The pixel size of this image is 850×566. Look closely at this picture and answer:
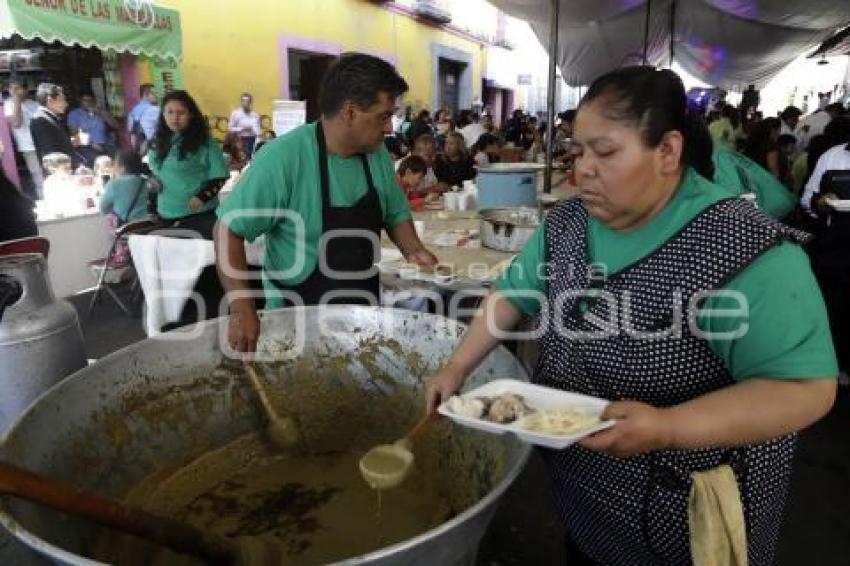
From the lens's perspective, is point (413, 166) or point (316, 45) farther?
point (316, 45)

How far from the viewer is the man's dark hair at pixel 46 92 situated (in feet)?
20.6

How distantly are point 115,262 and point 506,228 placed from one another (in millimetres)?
3838

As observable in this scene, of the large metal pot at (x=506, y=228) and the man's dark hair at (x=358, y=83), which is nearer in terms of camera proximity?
the man's dark hair at (x=358, y=83)

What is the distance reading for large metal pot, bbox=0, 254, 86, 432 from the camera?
5.21 ft

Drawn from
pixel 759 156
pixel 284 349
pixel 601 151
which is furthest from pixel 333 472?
pixel 759 156

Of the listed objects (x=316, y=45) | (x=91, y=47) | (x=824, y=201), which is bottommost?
(x=824, y=201)

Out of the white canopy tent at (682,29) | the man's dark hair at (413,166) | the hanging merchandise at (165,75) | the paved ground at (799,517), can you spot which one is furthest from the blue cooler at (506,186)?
the hanging merchandise at (165,75)

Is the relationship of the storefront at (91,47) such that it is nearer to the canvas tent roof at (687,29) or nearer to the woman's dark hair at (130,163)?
the woman's dark hair at (130,163)

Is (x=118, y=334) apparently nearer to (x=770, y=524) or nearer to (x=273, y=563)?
(x=273, y=563)

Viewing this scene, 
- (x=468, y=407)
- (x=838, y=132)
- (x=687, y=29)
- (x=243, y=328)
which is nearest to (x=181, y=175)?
(x=243, y=328)

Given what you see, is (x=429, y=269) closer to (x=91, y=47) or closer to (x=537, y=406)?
(x=537, y=406)

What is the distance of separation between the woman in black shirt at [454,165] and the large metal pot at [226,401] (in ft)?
13.8

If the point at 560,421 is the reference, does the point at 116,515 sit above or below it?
below

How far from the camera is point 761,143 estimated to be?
711 centimetres
